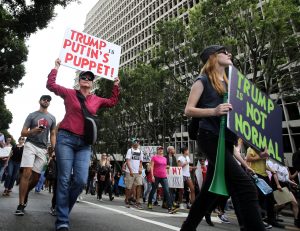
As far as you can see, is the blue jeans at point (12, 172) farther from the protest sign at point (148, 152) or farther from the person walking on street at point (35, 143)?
the protest sign at point (148, 152)

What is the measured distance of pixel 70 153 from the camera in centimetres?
Answer: 391

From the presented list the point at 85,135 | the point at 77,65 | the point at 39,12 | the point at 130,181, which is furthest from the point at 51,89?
the point at 39,12

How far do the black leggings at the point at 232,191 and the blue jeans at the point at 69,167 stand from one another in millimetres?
1516

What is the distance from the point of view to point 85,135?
156 inches

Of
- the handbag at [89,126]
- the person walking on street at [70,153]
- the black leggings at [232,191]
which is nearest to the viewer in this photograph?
the black leggings at [232,191]

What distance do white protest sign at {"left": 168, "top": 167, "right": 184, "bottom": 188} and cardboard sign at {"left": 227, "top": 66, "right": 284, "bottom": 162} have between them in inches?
266

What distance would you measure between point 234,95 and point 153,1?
64.2 meters

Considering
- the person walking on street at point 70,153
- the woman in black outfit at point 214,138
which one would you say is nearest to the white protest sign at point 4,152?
the person walking on street at point 70,153

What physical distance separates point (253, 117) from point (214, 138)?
0.56 metres

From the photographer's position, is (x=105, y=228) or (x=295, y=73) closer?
(x=105, y=228)

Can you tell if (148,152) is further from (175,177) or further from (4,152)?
(4,152)

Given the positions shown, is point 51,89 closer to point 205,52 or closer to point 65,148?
point 65,148

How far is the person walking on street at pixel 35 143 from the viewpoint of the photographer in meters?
5.24

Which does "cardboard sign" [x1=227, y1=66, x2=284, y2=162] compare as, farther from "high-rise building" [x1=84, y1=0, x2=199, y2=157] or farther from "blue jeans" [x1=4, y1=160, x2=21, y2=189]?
"high-rise building" [x1=84, y1=0, x2=199, y2=157]
